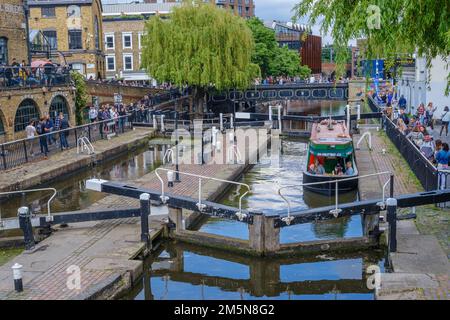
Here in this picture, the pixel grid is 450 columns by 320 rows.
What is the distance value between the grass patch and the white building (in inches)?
880

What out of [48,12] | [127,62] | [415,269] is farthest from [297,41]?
[415,269]

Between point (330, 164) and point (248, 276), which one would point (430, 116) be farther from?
point (248, 276)

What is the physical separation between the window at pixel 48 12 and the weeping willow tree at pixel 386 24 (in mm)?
44790

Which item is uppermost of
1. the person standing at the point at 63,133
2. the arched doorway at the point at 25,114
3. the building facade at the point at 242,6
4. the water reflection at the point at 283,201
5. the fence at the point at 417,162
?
the building facade at the point at 242,6

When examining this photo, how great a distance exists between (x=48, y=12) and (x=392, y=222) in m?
47.0

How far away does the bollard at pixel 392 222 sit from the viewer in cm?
1281

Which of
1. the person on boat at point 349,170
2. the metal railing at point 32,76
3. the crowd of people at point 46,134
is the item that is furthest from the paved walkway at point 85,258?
the metal railing at point 32,76

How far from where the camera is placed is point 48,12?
2078 inches

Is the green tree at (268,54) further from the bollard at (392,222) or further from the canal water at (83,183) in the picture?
the bollard at (392,222)

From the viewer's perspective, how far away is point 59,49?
175 ft

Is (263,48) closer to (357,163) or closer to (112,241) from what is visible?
(357,163)

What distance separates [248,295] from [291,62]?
66.1 m

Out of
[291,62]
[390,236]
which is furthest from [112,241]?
[291,62]

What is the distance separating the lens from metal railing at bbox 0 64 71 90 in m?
28.0
